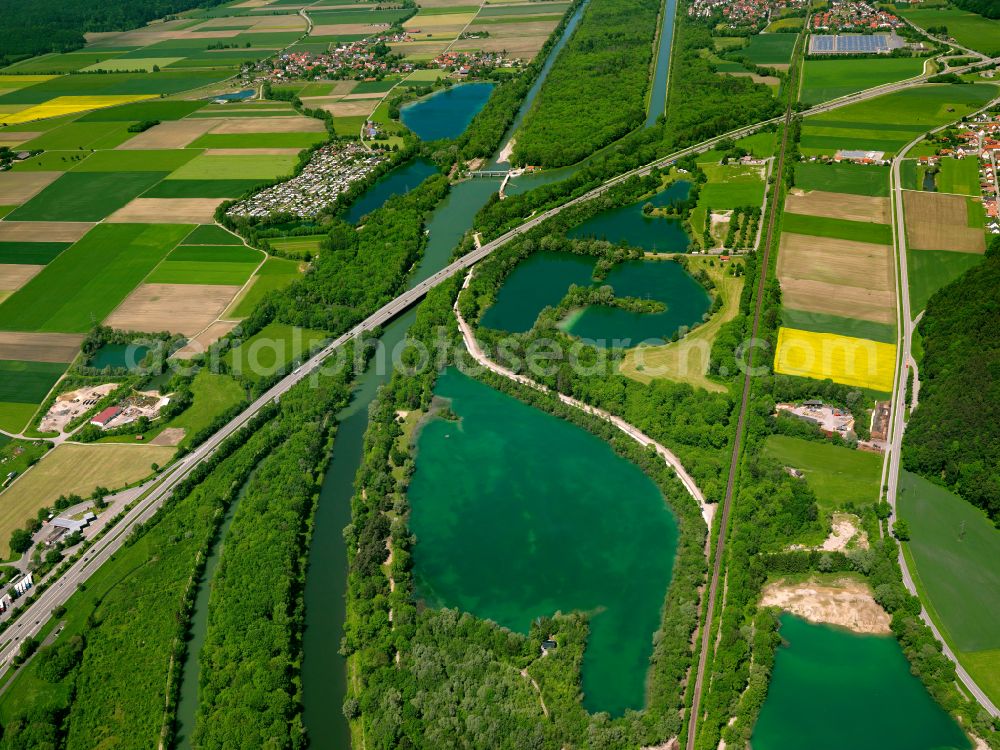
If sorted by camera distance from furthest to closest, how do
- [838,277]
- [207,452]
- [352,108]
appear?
[352,108]
[838,277]
[207,452]

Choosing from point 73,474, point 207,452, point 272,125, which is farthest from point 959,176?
point 73,474

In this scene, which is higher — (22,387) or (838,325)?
(838,325)

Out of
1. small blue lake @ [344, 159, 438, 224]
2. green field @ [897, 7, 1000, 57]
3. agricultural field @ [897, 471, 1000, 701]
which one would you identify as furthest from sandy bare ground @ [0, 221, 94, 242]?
green field @ [897, 7, 1000, 57]

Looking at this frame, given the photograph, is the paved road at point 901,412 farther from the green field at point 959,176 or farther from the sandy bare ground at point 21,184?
the sandy bare ground at point 21,184

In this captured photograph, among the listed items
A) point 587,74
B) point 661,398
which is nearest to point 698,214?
point 661,398

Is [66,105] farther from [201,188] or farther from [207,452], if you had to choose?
[207,452]

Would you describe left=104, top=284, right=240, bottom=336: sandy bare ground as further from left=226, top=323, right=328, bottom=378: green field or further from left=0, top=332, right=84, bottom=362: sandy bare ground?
left=226, top=323, right=328, bottom=378: green field

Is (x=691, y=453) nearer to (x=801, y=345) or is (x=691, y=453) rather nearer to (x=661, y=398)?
(x=661, y=398)
